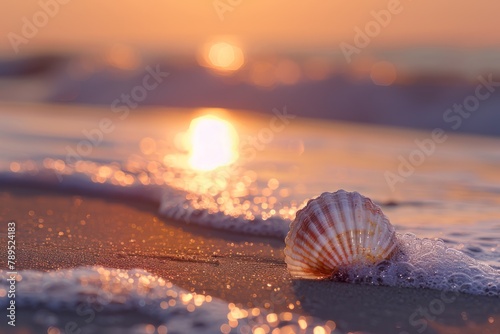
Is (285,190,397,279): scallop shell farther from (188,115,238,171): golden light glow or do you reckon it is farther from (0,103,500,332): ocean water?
(188,115,238,171): golden light glow

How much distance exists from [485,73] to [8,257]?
14.9 meters

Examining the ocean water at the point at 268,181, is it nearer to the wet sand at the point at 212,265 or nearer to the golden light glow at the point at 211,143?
the golden light glow at the point at 211,143

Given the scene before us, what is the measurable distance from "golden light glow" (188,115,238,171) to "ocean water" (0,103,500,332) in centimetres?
3

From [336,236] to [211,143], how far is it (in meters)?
5.76

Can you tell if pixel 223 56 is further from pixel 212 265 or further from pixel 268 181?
pixel 212 265

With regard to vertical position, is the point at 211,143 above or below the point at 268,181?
above

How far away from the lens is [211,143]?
8.75 meters

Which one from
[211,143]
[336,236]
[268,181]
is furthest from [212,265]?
[211,143]

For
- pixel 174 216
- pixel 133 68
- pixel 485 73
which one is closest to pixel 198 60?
pixel 133 68

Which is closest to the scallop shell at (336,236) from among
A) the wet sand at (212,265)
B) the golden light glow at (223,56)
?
the wet sand at (212,265)

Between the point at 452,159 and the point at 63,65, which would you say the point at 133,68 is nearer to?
the point at 63,65

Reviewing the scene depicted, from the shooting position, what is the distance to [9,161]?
20.2 ft

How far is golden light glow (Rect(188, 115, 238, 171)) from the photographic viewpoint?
7.01 meters

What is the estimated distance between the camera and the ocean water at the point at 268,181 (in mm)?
3158
